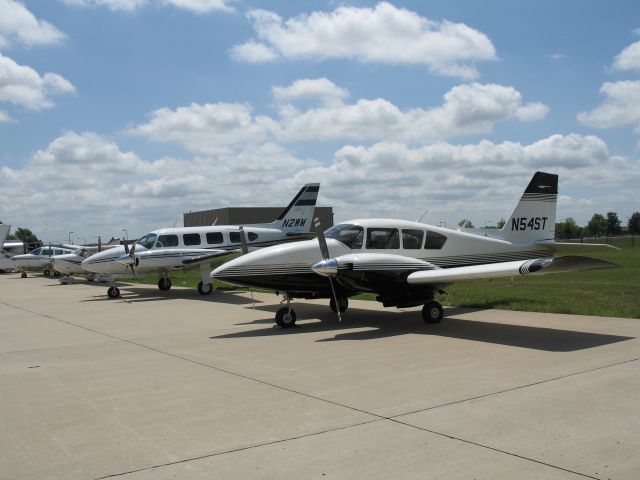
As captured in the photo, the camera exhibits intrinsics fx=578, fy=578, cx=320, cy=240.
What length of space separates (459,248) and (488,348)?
14.9ft

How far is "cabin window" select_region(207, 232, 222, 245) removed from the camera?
2355 cm

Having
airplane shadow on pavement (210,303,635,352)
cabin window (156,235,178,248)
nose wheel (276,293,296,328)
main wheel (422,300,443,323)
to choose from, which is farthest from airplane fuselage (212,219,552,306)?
cabin window (156,235,178,248)

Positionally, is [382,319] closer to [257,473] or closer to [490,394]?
[490,394]

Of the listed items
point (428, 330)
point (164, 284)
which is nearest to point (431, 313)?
point (428, 330)

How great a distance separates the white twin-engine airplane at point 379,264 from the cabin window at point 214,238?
451 inches

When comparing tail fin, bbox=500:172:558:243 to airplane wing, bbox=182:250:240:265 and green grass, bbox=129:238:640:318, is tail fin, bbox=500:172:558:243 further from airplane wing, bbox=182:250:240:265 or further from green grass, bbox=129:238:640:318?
airplane wing, bbox=182:250:240:265

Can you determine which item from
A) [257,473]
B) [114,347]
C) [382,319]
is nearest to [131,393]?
[257,473]

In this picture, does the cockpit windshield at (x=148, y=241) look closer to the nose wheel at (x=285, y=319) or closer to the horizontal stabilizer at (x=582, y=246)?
the nose wheel at (x=285, y=319)

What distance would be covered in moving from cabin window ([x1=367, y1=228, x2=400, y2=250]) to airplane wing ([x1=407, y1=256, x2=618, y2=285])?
121 centimetres

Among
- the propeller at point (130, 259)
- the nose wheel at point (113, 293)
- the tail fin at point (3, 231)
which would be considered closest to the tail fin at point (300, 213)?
the propeller at point (130, 259)

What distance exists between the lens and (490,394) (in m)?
6.43

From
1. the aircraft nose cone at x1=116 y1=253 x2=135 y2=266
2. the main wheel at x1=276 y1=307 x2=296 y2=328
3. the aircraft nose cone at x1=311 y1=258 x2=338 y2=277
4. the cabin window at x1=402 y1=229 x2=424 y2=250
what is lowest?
the main wheel at x1=276 y1=307 x2=296 y2=328

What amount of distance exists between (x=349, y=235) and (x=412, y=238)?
4.87 feet

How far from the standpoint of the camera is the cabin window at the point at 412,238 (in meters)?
A: 12.8
